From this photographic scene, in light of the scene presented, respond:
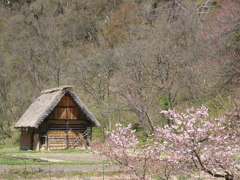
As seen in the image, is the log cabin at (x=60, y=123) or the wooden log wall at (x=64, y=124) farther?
the wooden log wall at (x=64, y=124)

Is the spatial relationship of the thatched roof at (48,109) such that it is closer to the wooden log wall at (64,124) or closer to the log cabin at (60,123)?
the log cabin at (60,123)

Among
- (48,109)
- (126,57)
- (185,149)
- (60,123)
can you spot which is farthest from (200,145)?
(126,57)

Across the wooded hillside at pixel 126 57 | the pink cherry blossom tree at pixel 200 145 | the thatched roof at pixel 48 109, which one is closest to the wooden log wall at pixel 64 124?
the thatched roof at pixel 48 109

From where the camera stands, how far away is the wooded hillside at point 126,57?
3067cm

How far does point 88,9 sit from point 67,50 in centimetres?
1174

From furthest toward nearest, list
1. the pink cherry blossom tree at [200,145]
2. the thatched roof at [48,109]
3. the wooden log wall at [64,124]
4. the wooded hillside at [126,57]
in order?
the wooden log wall at [64,124], the thatched roof at [48,109], the wooded hillside at [126,57], the pink cherry blossom tree at [200,145]

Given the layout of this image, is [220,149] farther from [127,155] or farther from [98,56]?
[98,56]

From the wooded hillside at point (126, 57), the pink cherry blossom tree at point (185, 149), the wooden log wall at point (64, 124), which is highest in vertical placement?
the wooded hillside at point (126, 57)

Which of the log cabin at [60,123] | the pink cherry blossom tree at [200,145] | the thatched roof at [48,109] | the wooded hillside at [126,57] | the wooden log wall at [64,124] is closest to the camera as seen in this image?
the pink cherry blossom tree at [200,145]

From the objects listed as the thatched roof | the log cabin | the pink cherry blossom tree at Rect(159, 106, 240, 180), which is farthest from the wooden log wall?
the pink cherry blossom tree at Rect(159, 106, 240, 180)

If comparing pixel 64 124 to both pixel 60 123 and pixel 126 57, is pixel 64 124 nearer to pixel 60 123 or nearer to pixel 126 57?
pixel 60 123

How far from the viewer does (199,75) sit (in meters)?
34.1

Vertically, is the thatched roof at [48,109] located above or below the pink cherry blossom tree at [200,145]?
above

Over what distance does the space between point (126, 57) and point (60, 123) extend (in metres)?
11.7
